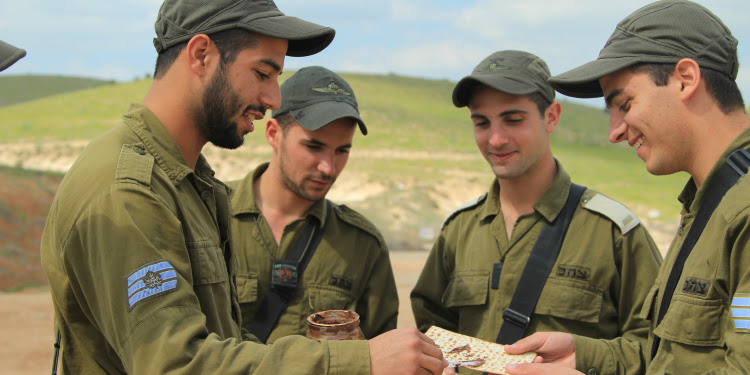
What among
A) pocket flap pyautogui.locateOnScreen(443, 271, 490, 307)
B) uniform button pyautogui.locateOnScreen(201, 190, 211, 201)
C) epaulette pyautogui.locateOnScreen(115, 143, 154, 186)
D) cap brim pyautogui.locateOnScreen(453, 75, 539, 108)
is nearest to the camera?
epaulette pyautogui.locateOnScreen(115, 143, 154, 186)

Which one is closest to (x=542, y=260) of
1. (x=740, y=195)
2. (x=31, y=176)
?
(x=740, y=195)

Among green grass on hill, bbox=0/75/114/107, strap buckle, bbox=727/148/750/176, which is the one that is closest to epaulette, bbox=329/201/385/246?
strap buckle, bbox=727/148/750/176

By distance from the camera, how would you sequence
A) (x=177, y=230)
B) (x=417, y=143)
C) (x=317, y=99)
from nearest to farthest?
(x=177, y=230), (x=317, y=99), (x=417, y=143)

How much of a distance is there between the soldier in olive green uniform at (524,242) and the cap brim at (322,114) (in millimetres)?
765

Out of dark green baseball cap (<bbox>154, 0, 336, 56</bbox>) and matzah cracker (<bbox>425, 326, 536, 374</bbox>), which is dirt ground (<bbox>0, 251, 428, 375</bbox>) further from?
dark green baseball cap (<bbox>154, 0, 336, 56</bbox>)

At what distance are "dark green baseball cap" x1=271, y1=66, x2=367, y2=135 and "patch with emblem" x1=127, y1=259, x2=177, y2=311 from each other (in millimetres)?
2045

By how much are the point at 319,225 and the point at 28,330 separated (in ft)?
26.0

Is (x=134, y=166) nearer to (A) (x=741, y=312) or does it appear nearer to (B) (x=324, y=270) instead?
(B) (x=324, y=270)

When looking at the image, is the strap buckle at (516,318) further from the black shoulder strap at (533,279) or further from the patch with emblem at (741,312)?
the patch with emblem at (741,312)

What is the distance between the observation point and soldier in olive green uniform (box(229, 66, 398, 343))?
427 centimetres

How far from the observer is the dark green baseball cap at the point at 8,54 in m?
2.44

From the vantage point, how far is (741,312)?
2.38 meters

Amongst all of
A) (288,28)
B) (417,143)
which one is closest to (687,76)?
(288,28)

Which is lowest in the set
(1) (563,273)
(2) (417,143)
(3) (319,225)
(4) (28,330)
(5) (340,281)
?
(4) (28,330)
